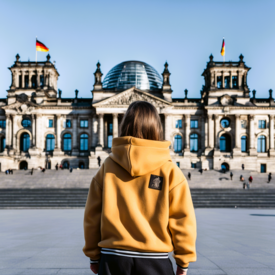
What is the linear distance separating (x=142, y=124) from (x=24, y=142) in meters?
68.9

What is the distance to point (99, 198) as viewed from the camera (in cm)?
321

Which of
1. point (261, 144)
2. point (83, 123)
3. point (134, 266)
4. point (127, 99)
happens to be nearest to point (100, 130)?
point (83, 123)

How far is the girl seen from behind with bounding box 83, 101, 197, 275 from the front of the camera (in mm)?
2924

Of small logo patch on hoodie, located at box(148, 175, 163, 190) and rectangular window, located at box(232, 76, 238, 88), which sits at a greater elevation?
rectangular window, located at box(232, 76, 238, 88)

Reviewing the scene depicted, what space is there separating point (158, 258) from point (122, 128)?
1269 millimetres

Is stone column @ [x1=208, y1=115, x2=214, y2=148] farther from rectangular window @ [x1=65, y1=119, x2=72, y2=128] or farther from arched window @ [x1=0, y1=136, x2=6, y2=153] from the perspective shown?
arched window @ [x1=0, y1=136, x2=6, y2=153]

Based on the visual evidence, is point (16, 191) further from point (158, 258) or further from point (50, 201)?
point (158, 258)

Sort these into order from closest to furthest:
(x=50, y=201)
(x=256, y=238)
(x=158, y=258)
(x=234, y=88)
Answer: (x=158, y=258)
(x=256, y=238)
(x=50, y=201)
(x=234, y=88)

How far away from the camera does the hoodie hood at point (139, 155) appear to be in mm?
2949

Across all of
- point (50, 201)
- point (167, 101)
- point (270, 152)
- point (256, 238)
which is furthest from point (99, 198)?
point (270, 152)

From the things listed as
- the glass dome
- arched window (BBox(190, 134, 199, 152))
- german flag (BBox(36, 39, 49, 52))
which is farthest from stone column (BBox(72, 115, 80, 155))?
arched window (BBox(190, 134, 199, 152))

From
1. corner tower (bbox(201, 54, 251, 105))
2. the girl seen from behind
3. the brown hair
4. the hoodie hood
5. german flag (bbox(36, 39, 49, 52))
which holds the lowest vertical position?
the girl seen from behind

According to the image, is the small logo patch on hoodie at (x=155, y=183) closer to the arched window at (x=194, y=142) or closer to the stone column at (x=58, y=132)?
the arched window at (x=194, y=142)

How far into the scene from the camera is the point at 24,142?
67812 mm
